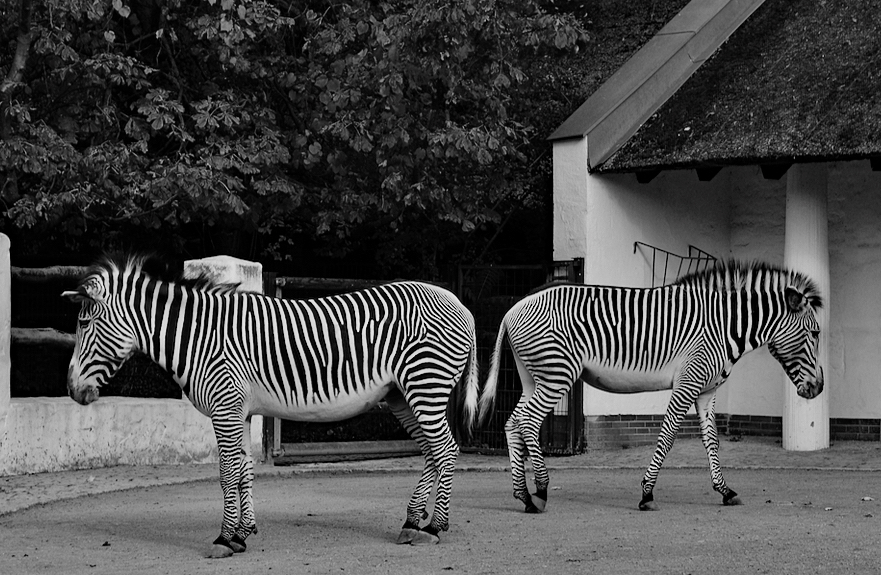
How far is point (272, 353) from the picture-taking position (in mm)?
8773

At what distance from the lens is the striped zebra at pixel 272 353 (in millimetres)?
8492

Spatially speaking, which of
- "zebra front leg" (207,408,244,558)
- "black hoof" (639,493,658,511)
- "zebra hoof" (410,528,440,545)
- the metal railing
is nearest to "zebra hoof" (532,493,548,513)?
"black hoof" (639,493,658,511)

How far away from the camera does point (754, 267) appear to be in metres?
11.0

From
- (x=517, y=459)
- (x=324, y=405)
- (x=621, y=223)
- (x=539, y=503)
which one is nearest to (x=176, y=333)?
(x=324, y=405)

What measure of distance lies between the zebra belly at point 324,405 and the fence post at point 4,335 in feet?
14.1

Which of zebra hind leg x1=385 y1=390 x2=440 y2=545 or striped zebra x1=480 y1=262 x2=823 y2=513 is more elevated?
striped zebra x1=480 y1=262 x2=823 y2=513

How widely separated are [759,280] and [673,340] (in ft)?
2.79

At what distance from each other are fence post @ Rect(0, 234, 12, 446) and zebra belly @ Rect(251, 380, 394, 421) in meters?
4.28

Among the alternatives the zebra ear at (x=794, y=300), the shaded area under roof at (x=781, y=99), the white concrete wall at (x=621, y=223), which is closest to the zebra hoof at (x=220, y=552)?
the zebra ear at (x=794, y=300)

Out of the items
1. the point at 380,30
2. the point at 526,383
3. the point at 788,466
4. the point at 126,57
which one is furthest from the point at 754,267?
the point at 126,57

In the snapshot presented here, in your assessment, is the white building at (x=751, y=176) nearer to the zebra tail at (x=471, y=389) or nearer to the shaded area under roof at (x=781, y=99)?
the shaded area under roof at (x=781, y=99)

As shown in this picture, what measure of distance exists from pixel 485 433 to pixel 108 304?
7.92 m

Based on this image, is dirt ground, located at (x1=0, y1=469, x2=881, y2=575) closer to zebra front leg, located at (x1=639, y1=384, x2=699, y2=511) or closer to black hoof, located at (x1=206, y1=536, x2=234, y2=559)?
black hoof, located at (x1=206, y1=536, x2=234, y2=559)

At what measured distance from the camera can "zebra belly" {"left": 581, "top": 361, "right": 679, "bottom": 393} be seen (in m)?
11.0
